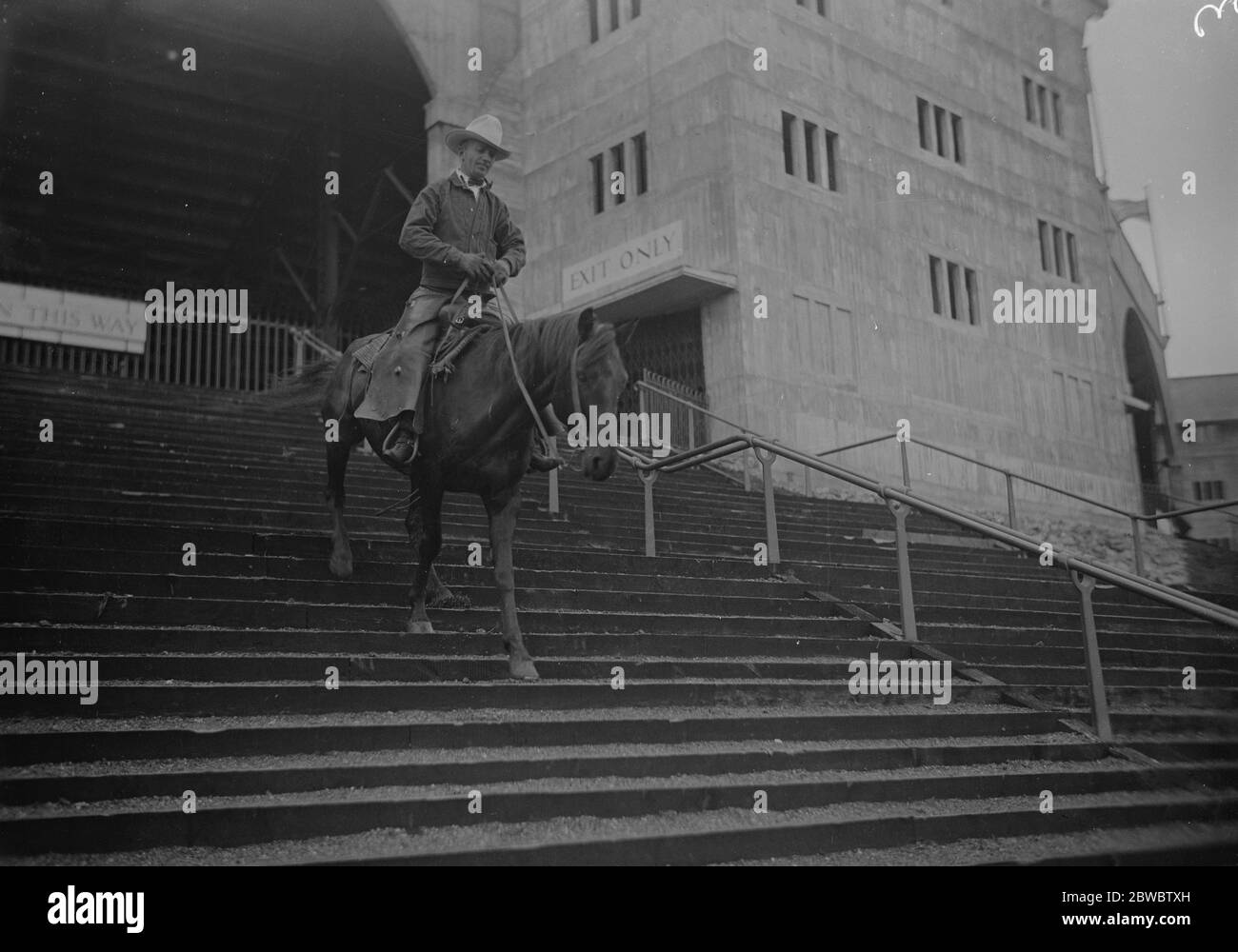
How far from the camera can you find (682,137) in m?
17.4

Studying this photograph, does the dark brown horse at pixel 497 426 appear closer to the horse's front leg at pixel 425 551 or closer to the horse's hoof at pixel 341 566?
the horse's front leg at pixel 425 551

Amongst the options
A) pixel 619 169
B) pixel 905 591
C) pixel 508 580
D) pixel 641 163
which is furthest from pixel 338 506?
pixel 619 169

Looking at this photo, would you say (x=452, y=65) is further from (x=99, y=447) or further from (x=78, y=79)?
(x=99, y=447)

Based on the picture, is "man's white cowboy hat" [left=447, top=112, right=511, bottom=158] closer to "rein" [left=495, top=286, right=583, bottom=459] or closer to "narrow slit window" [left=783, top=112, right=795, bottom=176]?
"rein" [left=495, top=286, right=583, bottom=459]

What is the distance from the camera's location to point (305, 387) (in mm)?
10414

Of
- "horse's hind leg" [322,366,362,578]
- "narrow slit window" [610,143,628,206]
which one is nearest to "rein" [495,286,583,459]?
"horse's hind leg" [322,366,362,578]

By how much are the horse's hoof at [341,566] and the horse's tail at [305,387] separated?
2386 mm

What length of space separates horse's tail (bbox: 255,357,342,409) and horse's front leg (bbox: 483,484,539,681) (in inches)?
129

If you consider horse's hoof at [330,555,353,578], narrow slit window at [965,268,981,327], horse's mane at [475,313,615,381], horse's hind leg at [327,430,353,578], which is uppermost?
narrow slit window at [965,268,981,327]

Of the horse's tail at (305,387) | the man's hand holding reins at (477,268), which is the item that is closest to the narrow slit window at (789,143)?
the horse's tail at (305,387)

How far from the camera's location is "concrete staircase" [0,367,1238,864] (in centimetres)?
415

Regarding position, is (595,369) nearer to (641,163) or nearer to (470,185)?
(470,185)

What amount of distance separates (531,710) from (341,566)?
1.78 metres

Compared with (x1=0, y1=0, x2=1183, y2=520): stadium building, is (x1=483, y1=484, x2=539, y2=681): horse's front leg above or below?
below
